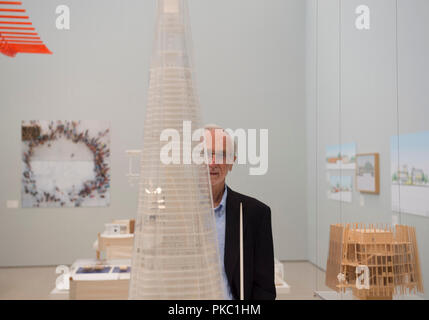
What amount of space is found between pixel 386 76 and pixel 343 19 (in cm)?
43

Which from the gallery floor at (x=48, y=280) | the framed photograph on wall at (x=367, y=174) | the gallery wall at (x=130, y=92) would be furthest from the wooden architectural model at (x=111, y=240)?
the framed photograph on wall at (x=367, y=174)

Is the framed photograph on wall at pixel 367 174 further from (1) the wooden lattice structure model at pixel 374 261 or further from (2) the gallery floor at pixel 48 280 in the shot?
(2) the gallery floor at pixel 48 280

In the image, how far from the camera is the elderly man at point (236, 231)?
0.78 m

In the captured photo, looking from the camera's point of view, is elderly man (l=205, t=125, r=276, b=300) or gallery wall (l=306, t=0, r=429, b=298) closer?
elderly man (l=205, t=125, r=276, b=300)

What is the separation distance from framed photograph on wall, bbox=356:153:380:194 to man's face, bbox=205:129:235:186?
1.58m

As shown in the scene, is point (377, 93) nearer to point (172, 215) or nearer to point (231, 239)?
point (231, 239)

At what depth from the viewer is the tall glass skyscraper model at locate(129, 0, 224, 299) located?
0.51 metres

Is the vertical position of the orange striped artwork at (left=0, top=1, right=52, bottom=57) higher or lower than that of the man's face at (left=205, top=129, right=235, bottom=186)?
higher

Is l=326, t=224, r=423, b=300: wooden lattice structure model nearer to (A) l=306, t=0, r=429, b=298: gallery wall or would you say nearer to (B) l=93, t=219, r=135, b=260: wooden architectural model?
(A) l=306, t=0, r=429, b=298: gallery wall

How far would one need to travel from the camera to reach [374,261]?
2.08 m

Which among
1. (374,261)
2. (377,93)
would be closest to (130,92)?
(377,93)

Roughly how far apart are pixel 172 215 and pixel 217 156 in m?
0.28

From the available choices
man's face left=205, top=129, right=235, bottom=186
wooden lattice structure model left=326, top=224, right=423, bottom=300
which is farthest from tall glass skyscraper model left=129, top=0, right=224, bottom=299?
wooden lattice structure model left=326, top=224, right=423, bottom=300
